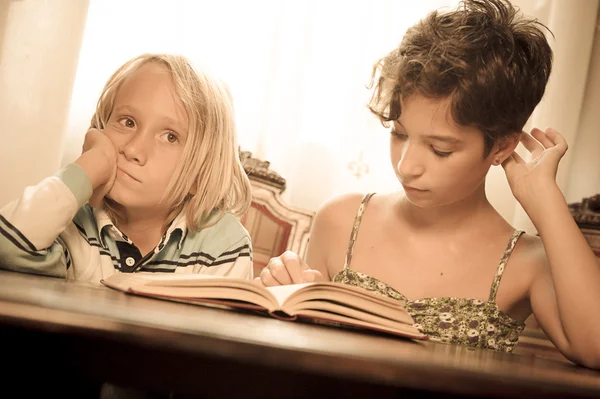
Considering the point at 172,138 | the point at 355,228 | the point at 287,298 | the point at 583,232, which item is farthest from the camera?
the point at 583,232

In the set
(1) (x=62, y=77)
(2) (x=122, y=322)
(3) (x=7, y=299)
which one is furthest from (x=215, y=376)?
(1) (x=62, y=77)

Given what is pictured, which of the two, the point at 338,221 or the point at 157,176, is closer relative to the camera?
the point at 157,176

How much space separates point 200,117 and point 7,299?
793 millimetres

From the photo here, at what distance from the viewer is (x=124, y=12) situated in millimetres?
2154

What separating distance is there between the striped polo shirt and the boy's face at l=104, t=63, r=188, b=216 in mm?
81

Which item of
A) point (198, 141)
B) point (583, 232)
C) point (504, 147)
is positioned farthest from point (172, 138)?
point (583, 232)

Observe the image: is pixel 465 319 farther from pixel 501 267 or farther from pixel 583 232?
pixel 583 232

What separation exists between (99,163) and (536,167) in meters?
0.82

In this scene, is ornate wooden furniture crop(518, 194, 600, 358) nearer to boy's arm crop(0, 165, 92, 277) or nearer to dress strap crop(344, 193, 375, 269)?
dress strap crop(344, 193, 375, 269)

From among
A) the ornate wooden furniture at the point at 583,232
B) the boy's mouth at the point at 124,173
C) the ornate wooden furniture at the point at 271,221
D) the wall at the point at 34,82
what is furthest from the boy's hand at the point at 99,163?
the ornate wooden furniture at the point at 583,232

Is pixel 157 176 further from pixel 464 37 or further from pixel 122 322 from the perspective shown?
pixel 122 322

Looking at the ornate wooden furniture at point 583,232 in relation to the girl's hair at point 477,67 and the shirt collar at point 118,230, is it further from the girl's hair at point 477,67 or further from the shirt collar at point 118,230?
the shirt collar at point 118,230

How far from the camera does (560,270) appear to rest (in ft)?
3.64

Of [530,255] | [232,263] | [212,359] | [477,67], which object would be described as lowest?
[212,359]
